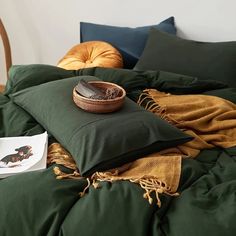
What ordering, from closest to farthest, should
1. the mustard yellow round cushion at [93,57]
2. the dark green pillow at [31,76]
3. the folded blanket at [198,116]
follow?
1. the folded blanket at [198,116]
2. the dark green pillow at [31,76]
3. the mustard yellow round cushion at [93,57]

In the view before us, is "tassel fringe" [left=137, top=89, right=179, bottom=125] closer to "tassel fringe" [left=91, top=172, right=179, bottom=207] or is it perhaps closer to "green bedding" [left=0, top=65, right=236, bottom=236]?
"green bedding" [left=0, top=65, right=236, bottom=236]

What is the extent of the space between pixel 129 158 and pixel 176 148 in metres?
0.19

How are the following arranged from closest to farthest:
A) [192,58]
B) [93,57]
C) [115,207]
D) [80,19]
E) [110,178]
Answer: [115,207]
[110,178]
[192,58]
[93,57]
[80,19]

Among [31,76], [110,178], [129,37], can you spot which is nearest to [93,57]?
[129,37]

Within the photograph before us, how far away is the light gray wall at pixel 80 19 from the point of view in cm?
194

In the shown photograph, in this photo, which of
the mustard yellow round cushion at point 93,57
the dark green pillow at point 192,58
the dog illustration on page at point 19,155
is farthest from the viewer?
the mustard yellow round cushion at point 93,57

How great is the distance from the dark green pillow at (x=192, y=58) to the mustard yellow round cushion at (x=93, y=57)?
161 mm

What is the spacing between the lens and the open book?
99cm

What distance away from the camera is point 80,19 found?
2391 millimetres

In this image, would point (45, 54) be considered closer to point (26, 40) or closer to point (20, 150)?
point (26, 40)

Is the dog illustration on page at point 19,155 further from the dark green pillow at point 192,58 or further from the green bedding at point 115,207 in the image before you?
the dark green pillow at point 192,58

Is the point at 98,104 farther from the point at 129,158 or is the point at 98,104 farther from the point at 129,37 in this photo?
the point at 129,37

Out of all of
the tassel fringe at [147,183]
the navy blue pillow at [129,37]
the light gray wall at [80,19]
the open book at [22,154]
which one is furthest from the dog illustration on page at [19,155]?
the light gray wall at [80,19]

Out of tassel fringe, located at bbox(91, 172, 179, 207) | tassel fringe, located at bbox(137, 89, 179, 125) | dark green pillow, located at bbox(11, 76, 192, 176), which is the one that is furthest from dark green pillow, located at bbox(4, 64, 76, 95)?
tassel fringe, located at bbox(91, 172, 179, 207)
